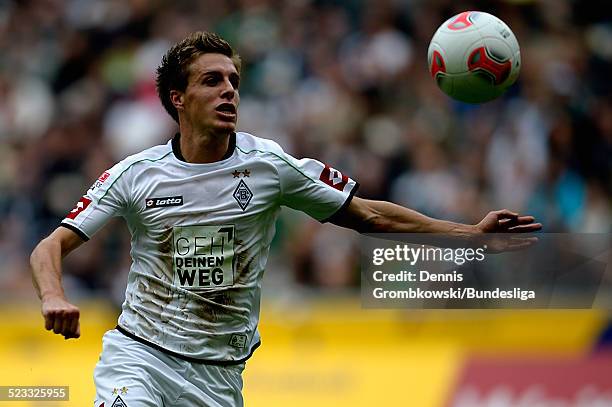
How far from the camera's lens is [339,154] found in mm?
12312

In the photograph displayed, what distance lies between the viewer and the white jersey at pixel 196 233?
5957 mm

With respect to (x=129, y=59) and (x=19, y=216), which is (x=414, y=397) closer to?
(x=19, y=216)

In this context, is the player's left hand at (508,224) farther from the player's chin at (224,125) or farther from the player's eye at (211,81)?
the player's eye at (211,81)

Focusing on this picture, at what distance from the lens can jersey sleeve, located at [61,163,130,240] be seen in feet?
19.4

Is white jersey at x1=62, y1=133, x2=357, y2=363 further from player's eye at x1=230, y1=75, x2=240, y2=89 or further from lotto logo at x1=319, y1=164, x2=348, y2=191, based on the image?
player's eye at x1=230, y1=75, x2=240, y2=89

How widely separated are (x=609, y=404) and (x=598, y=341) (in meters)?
0.58

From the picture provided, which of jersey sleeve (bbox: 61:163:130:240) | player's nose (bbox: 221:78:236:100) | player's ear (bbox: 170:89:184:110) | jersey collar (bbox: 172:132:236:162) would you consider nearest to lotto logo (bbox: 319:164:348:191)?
jersey collar (bbox: 172:132:236:162)

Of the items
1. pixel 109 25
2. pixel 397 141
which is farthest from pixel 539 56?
pixel 109 25

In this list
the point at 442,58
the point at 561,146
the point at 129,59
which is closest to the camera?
the point at 442,58

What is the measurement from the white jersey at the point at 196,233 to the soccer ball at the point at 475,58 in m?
1.27

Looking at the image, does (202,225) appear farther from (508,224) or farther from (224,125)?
(508,224)

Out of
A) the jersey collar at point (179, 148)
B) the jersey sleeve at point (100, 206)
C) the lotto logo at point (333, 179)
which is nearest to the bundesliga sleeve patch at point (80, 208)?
the jersey sleeve at point (100, 206)

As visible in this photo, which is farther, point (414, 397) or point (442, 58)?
point (414, 397)

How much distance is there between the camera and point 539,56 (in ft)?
41.4
